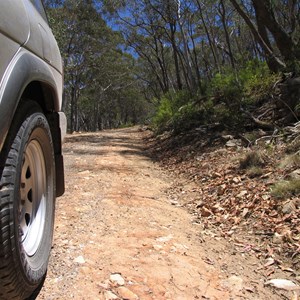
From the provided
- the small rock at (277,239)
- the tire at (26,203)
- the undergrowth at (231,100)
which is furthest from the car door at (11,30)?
the undergrowth at (231,100)

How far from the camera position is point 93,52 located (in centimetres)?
2936

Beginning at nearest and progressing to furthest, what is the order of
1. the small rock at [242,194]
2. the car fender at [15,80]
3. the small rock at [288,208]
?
1. the car fender at [15,80]
2. the small rock at [288,208]
3. the small rock at [242,194]

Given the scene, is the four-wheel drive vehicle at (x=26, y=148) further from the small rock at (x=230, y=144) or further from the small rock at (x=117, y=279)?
the small rock at (x=230, y=144)

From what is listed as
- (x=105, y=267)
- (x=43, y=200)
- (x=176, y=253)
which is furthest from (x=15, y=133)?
(x=176, y=253)

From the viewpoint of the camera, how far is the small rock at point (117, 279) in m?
2.89

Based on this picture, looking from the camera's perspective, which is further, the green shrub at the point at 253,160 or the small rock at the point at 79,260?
the green shrub at the point at 253,160

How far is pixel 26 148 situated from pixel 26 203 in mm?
382

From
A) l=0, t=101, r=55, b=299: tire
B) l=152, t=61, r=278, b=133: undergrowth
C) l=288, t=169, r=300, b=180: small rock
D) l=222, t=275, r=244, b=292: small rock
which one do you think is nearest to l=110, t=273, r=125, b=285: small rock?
l=0, t=101, r=55, b=299: tire

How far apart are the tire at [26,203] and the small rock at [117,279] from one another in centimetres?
59

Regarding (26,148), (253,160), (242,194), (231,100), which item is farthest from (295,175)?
(231,100)

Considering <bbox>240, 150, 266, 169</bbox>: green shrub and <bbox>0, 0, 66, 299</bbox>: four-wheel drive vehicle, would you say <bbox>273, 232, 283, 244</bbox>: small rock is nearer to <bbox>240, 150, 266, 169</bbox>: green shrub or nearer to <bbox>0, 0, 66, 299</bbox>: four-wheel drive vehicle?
<bbox>240, 150, 266, 169</bbox>: green shrub

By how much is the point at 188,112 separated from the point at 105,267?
994 cm

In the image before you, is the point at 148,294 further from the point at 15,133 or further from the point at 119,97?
the point at 119,97

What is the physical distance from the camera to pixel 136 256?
3.39 metres
